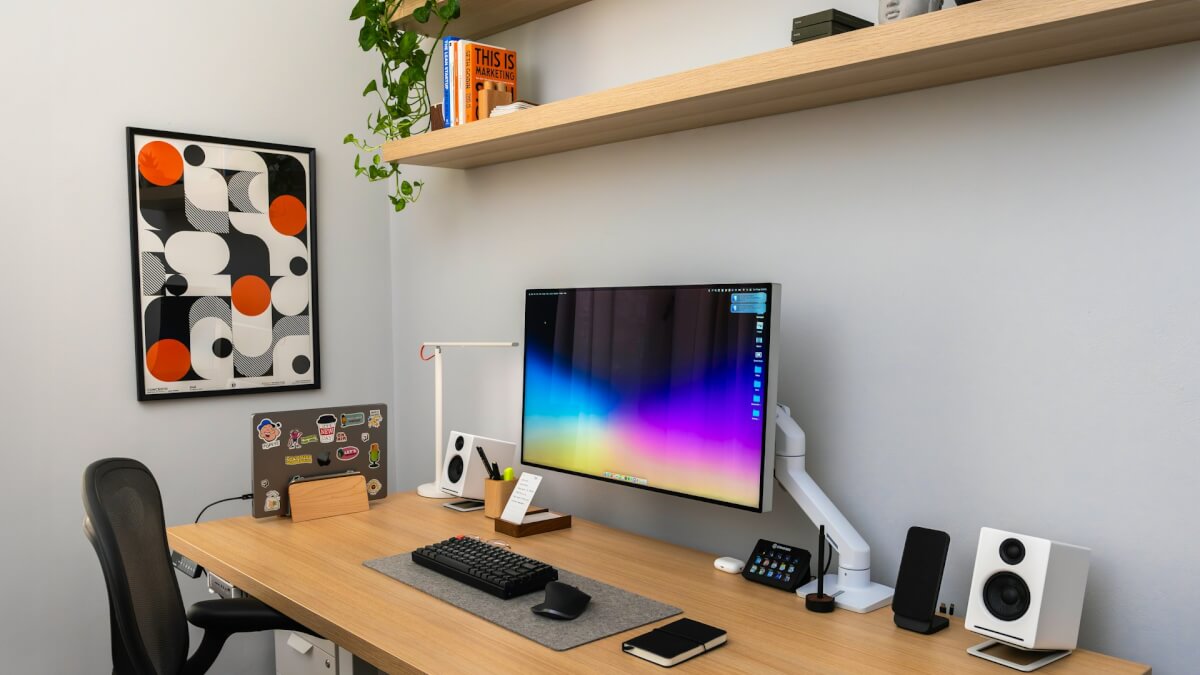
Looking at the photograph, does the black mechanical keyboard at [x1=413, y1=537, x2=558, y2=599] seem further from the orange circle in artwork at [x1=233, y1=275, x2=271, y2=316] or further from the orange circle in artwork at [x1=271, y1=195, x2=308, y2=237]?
the orange circle in artwork at [x1=271, y1=195, x2=308, y2=237]

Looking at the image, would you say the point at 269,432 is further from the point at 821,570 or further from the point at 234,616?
the point at 821,570

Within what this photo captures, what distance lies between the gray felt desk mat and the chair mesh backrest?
435mm

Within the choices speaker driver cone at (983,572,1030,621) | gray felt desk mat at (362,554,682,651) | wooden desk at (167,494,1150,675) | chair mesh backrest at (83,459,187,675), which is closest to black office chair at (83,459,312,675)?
chair mesh backrest at (83,459,187,675)

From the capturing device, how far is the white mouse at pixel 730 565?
1.85 metres

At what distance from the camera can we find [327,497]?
2381 mm

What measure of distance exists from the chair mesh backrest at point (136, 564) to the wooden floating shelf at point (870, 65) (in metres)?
1.18

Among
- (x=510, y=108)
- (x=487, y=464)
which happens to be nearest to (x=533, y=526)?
(x=487, y=464)

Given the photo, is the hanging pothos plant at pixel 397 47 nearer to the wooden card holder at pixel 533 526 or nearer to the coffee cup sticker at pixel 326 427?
the coffee cup sticker at pixel 326 427

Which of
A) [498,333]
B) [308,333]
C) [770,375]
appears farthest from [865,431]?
[308,333]

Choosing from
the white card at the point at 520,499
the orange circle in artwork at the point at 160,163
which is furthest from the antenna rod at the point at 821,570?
the orange circle in artwork at the point at 160,163

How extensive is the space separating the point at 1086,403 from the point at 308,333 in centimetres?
248

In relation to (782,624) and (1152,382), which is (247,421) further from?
(1152,382)

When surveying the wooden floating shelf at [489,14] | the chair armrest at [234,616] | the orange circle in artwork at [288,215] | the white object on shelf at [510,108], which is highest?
the wooden floating shelf at [489,14]

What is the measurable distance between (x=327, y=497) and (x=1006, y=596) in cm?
172
